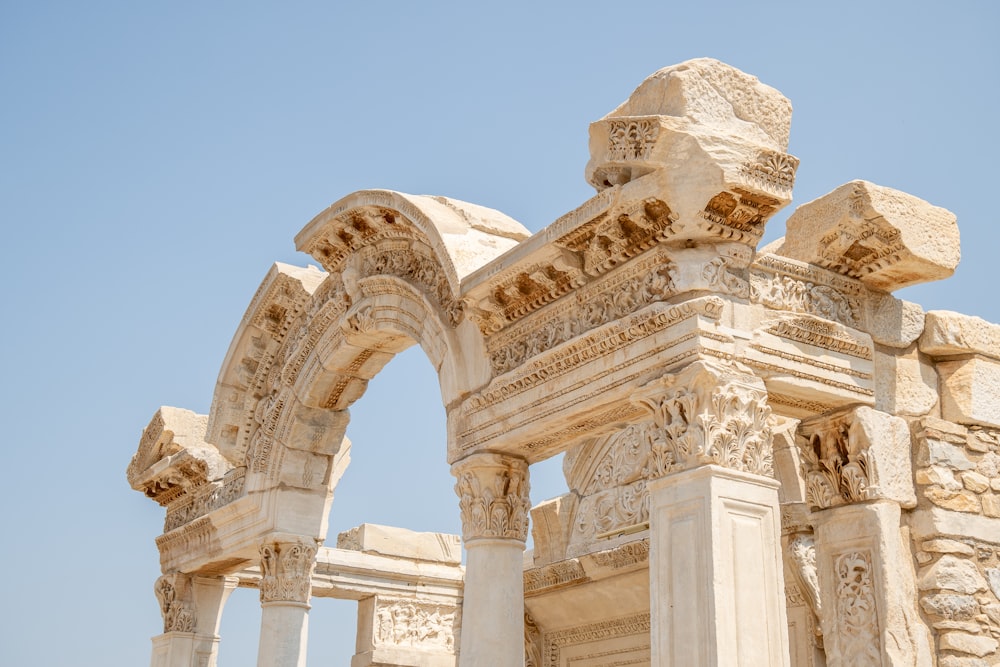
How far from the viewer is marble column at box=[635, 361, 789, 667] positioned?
5102 mm

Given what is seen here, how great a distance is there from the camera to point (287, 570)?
31.2ft

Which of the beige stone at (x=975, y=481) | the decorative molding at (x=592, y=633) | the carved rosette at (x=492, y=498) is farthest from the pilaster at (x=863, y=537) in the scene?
the decorative molding at (x=592, y=633)

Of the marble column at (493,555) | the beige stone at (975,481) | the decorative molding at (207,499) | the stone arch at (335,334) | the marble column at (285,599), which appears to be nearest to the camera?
the beige stone at (975,481)

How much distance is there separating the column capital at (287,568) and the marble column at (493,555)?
3.02 metres

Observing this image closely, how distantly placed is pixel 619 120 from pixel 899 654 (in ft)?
9.94

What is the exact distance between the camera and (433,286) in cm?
784

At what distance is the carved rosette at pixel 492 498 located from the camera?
685cm

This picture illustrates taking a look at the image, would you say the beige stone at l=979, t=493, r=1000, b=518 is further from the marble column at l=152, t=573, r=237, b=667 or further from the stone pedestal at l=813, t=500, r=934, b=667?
the marble column at l=152, t=573, r=237, b=667

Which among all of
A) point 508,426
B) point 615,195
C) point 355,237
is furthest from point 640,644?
point 615,195

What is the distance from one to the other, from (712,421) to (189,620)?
7.51 m

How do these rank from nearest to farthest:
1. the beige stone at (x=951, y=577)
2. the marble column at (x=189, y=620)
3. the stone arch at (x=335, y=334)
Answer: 1. the beige stone at (x=951, y=577)
2. the stone arch at (x=335, y=334)
3. the marble column at (x=189, y=620)

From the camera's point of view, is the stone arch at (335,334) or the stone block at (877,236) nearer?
the stone block at (877,236)

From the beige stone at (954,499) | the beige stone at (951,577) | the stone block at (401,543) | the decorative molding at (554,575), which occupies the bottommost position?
the beige stone at (951,577)

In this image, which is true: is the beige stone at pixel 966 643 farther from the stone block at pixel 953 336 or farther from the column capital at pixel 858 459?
the stone block at pixel 953 336
